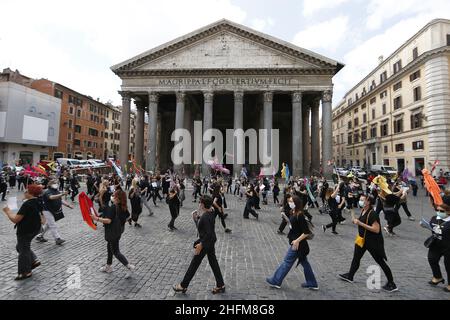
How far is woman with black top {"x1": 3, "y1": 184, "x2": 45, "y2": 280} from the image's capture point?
15.3ft

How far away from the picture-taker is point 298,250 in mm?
4344

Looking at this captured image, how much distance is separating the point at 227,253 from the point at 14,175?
20.6 m

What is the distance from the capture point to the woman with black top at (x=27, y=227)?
467 centimetres

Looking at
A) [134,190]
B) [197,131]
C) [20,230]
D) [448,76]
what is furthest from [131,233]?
[448,76]

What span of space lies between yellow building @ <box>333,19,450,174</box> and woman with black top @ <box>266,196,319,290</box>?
105 feet

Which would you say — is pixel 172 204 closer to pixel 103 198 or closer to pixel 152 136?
pixel 103 198

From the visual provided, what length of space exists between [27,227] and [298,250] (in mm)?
5103

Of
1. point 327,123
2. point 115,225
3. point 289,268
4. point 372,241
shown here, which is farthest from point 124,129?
point 372,241

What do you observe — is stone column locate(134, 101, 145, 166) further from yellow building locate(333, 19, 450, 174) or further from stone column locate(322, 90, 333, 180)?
yellow building locate(333, 19, 450, 174)

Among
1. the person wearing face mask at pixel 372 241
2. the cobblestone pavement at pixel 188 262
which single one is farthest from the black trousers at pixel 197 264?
the person wearing face mask at pixel 372 241

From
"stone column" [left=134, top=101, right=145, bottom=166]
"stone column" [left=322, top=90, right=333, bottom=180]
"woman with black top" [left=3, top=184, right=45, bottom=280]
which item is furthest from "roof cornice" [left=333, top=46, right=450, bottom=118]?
"woman with black top" [left=3, top=184, right=45, bottom=280]

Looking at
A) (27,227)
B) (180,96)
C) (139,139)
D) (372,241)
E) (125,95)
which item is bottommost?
(372,241)

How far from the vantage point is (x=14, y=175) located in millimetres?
19000

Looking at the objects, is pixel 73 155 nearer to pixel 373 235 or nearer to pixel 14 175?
pixel 14 175
